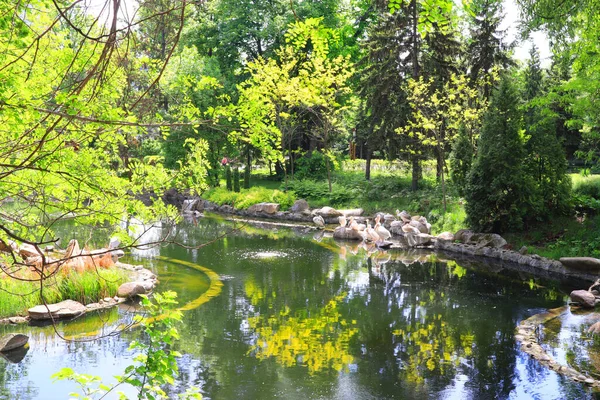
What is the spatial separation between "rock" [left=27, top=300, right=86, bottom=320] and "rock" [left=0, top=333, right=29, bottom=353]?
0.82 m

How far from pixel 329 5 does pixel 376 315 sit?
22499 mm

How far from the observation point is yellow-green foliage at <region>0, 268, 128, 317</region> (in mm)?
8812

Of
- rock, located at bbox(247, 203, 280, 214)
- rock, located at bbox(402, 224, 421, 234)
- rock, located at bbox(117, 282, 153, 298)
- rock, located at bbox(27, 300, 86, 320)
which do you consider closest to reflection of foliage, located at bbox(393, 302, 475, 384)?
rock, located at bbox(117, 282, 153, 298)

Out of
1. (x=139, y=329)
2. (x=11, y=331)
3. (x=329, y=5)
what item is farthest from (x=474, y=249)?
(x=329, y=5)

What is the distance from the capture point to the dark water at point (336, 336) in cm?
656

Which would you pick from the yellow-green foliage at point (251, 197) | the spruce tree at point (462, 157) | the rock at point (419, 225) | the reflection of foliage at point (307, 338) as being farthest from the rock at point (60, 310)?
the yellow-green foliage at point (251, 197)

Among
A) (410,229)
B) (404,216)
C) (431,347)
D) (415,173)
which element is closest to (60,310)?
(431,347)

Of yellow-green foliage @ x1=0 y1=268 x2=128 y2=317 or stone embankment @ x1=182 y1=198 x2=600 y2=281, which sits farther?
stone embankment @ x1=182 y1=198 x2=600 y2=281

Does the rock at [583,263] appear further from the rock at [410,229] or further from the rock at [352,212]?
the rock at [352,212]

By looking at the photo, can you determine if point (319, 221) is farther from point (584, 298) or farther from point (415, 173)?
point (584, 298)

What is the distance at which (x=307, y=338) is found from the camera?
27.3ft

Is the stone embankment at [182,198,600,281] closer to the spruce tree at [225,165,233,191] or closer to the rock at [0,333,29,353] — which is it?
the spruce tree at [225,165,233,191]

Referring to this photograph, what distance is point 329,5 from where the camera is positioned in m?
28.8

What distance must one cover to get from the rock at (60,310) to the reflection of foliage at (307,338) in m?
2.74
